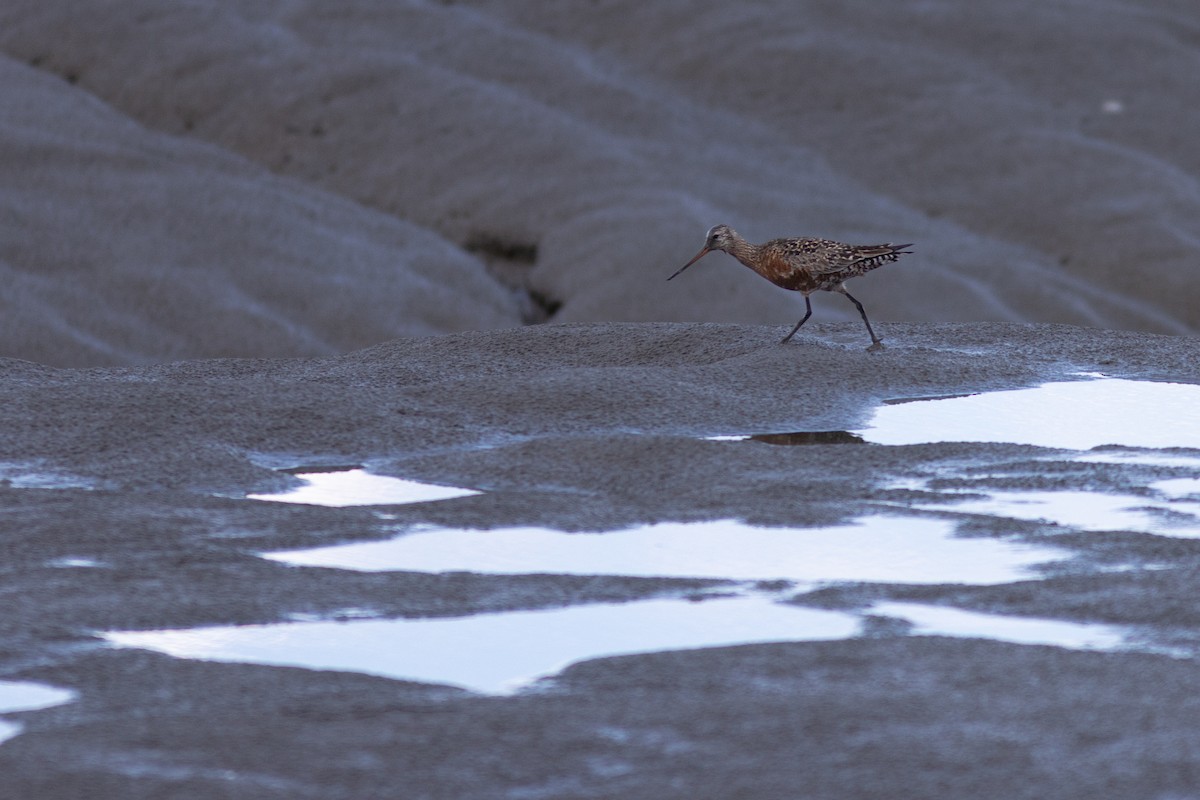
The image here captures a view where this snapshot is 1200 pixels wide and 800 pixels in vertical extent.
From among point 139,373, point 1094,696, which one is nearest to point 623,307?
point 139,373

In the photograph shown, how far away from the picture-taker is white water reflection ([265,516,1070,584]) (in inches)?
129

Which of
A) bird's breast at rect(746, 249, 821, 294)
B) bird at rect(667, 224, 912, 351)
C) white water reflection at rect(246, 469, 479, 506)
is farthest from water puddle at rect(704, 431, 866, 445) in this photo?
bird's breast at rect(746, 249, 821, 294)

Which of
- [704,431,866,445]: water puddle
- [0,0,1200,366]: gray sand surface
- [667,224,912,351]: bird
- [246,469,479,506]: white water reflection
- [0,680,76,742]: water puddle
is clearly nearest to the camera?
[0,680,76,742]: water puddle

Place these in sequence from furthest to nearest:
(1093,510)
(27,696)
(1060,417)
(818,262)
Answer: (818,262) < (1060,417) < (1093,510) < (27,696)

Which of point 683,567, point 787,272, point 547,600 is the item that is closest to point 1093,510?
point 683,567

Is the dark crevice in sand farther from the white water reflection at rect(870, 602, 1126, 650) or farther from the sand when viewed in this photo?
the white water reflection at rect(870, 602, 1126, 650)

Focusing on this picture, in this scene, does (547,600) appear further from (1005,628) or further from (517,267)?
(517,267)

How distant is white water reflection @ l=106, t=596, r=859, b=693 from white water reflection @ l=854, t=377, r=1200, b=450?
1.73 meters

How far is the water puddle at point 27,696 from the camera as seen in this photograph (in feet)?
8.31

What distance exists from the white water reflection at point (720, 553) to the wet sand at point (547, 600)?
3.0 inches

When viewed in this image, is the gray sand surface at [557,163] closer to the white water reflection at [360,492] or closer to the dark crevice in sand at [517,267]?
the dark crevice in sand at [517,267]

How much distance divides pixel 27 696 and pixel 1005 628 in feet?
5.30

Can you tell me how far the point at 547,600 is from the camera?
10.1 ft

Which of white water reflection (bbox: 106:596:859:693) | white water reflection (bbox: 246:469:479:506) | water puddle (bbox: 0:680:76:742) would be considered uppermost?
white water reflection (bbox: 246:469:479:506)
